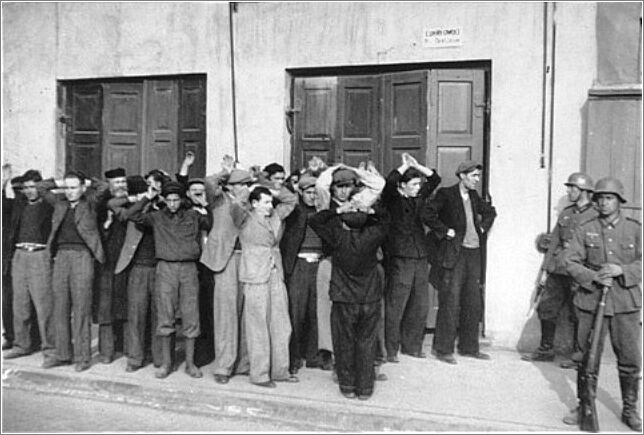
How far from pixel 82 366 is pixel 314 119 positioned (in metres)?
4.11

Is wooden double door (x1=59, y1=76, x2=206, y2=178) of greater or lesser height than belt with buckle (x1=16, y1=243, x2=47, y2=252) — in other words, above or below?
above

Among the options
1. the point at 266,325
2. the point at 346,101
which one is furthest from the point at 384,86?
the point at 266,325

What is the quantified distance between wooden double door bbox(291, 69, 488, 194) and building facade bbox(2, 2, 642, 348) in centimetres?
2

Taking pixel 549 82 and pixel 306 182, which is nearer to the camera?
pixel 306 182

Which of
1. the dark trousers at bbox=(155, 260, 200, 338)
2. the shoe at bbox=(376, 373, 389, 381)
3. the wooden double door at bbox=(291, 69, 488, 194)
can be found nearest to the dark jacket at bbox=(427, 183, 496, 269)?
the wooden double door at bbox=(291, 69, 488, 194)

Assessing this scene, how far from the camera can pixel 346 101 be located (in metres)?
9.88

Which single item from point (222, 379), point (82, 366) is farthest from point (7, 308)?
point (222, 379)

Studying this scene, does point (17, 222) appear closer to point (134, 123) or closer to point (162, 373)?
point (162, 373)

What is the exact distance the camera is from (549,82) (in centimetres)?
869

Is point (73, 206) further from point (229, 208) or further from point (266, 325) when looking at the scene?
point (266, 325)

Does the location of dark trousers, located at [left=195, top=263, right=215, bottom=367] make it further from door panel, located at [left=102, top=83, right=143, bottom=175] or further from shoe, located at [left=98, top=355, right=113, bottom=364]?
door panel, located at [left=102, top=83, right=143, bottom=175]

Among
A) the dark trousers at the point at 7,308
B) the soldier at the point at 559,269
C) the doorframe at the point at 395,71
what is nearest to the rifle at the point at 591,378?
the soldier at the point at 559,269

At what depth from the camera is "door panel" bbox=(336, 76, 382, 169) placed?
976cm

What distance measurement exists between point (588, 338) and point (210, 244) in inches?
141
